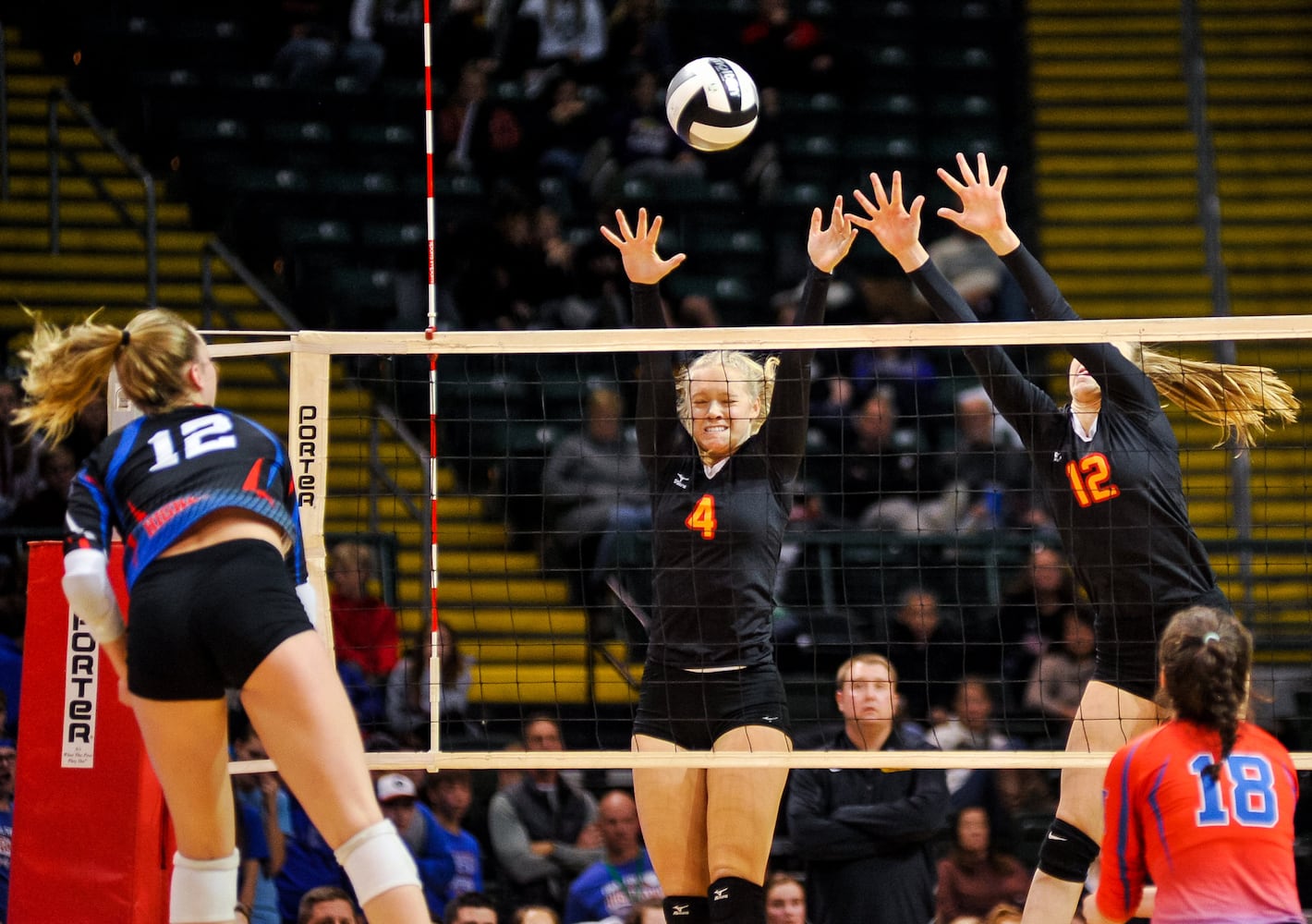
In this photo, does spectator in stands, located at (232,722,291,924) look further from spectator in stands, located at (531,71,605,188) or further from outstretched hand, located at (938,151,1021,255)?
spectator in stands, located at (531,71,605,188)

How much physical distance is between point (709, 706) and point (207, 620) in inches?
86.6

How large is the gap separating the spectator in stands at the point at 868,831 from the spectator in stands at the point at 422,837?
77.7 inches

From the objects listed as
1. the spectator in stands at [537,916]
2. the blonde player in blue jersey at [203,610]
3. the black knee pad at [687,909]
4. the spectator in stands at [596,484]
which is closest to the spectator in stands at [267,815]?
the spectator in stands at [537,916]

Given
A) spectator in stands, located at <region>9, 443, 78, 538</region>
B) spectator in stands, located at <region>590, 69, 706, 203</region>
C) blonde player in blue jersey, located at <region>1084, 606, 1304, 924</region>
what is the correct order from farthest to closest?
spectator in stands, located at <region>590, 69, 706, 203</region>, spectator in stands, located at <region>9, 443, 78, 538</region>, blonde player in blue jersey, located at <region>1084, 606, 1304, 924</region>

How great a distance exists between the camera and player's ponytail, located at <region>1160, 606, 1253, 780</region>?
4367 millimetres

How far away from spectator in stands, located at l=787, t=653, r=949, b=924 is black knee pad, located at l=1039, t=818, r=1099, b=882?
1.63m

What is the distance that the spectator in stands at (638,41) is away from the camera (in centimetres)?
1439

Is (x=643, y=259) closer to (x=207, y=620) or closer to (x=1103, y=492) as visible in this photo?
(x=1103, y=492)

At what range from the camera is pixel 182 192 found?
13.7m

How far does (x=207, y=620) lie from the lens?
4.64m

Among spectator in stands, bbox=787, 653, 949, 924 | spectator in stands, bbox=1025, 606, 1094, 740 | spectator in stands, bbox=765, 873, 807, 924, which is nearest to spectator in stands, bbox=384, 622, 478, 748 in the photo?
spectator in stands, bbox=765, 873, 807, 924

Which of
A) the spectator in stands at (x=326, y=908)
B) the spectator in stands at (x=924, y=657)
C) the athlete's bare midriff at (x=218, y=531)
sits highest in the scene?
the athlete's bare midriff at (x=218, y=531)

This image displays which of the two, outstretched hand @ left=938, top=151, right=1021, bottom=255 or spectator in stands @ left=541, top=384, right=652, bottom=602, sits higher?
outstretched hand @ left=938, top=151, right=1021, bottom=255

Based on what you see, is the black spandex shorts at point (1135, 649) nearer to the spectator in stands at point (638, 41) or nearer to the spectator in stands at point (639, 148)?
the spectator in stands at point (639, 148)
